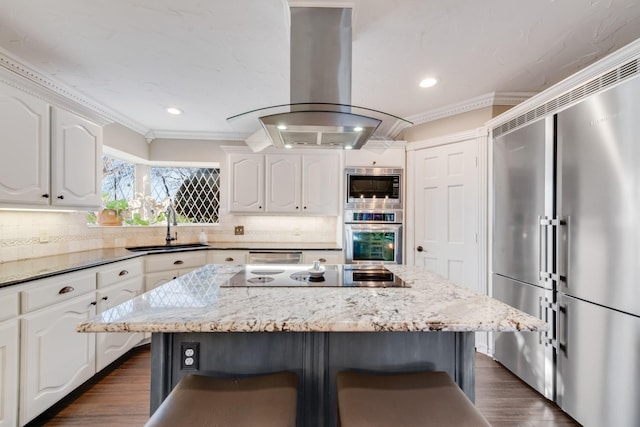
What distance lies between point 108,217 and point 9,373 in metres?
1.88

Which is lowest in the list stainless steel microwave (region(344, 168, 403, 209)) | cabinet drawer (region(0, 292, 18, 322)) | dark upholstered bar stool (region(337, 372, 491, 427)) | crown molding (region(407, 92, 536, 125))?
dark upholstered bar stool (region(337, 372, 491, 427))

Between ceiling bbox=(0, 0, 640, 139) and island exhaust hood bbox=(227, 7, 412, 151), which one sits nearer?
island exhaust hood bbox=(227, 7, 412, 151)

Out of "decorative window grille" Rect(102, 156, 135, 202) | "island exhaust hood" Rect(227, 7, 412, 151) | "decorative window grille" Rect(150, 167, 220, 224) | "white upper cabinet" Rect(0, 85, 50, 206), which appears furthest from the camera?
"decorative window grille" Rect(150, 167, 220, 224)

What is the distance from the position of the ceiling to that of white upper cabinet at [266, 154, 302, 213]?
33.8 inches

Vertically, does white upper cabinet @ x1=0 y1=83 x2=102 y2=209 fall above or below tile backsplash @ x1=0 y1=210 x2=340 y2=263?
above

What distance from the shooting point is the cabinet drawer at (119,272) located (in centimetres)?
207

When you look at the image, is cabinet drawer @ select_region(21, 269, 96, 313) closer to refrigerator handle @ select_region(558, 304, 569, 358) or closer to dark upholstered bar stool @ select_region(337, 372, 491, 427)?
dark upholstered bar stool @ select_region(337, 372, 491, 427)

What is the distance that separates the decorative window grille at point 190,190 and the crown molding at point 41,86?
114 cm

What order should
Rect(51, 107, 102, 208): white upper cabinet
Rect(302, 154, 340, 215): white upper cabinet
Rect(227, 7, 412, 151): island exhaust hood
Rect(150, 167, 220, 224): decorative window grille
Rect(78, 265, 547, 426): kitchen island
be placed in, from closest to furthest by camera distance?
Rect(78, 265, 547, 426): kitchen island < Rect(227, 7, 412, 151): island exhaust hood < Rect(51, 107, 102, 208): white upper cabinet < Rect(302, 154, 340, 215): white upper cabinet < Rect(150, 167, 220, 224): decorative window grille

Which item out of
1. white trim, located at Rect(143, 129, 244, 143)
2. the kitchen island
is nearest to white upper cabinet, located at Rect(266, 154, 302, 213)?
white trim, located at Rect(143, 129, 244, 143)

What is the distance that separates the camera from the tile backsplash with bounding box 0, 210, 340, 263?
2.06 metres

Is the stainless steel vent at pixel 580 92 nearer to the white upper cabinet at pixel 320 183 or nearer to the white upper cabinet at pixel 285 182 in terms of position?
the white upper cabinet at pixel 320 183

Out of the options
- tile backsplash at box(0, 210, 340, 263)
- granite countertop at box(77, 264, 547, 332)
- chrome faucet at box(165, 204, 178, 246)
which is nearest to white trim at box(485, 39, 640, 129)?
granite countertop at box(77, 264, 547, 332)

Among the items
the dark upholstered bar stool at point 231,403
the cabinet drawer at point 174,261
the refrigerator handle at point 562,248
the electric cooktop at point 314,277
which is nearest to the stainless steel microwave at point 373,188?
the electric cooktop at point 314,277
